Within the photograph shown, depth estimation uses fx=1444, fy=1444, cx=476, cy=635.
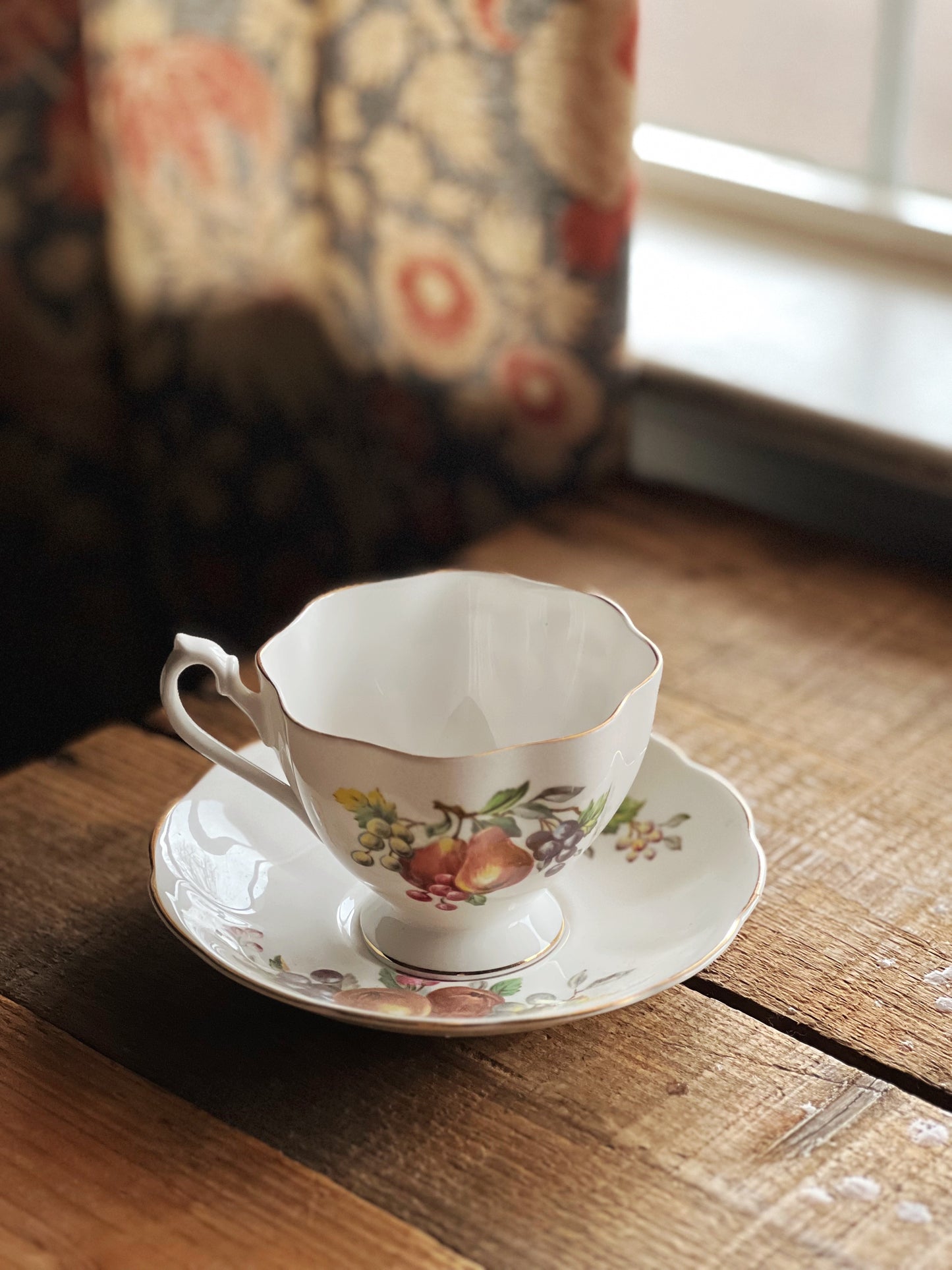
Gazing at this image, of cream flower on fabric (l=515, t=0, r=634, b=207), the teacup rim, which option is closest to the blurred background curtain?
cream flower on fabric (l=515, t=0, r=634, b=207)

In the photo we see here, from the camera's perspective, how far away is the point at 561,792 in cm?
51

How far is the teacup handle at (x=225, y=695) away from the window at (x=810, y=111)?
96 centimetres

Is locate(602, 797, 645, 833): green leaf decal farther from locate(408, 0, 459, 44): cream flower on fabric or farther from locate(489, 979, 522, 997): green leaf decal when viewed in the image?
locate(408, 0, 459, 44): cream flower on fabric

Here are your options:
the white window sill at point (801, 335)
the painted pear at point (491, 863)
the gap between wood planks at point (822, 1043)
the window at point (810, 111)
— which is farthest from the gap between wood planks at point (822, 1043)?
the window at point (810, 111)

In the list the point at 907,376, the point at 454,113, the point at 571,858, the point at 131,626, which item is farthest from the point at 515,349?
the point at 571,858

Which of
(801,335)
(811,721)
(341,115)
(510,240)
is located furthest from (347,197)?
(811,721)

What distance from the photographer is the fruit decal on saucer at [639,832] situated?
2.01ft

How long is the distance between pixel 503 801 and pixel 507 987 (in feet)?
0.27

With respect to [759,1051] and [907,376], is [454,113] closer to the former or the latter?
[907,376]

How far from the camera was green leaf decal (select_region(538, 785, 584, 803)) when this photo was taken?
0.51 m

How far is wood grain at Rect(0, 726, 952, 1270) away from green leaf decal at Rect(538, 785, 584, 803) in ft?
0.33

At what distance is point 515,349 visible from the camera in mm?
1209

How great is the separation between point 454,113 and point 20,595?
0.63m

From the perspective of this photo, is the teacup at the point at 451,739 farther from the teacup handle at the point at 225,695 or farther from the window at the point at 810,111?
the window at the point at 810,111
